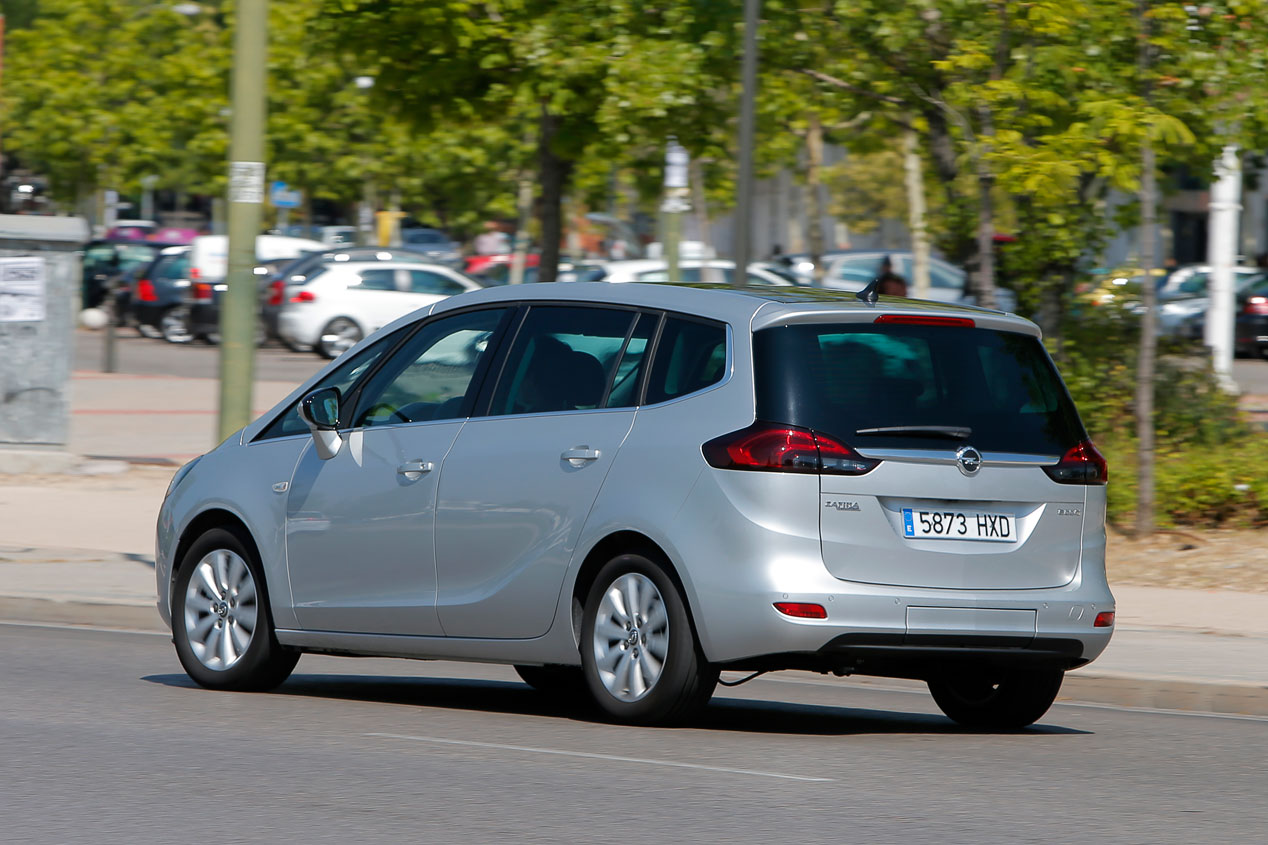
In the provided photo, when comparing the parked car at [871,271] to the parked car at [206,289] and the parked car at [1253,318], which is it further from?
the parked car at [206,289]

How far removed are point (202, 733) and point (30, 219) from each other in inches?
481

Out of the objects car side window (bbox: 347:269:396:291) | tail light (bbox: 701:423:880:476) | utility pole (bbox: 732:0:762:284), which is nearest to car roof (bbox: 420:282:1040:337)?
tail light (bbox: 701:423:880:476)

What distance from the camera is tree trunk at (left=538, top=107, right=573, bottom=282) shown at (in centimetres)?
2009

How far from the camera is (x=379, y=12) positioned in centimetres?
1947

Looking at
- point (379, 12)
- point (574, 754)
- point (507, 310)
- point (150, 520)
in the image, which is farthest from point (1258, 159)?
point (574, 754)

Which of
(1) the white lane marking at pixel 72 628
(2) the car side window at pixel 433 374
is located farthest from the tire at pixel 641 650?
(1) the white lane marking at pixel 72 628

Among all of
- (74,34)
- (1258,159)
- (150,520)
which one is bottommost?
(150,520)

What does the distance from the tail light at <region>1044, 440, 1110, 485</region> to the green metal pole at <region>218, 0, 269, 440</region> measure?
700cm

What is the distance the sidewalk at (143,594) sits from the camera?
9.95 metres

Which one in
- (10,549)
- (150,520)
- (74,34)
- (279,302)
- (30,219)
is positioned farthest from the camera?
(74,34)

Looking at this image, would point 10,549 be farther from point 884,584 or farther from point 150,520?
point 884,584

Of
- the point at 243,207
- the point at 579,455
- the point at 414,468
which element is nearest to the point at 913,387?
the point at 579,455

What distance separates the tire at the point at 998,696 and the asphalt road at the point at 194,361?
24069 mm

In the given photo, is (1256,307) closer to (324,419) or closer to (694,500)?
(324,419)
